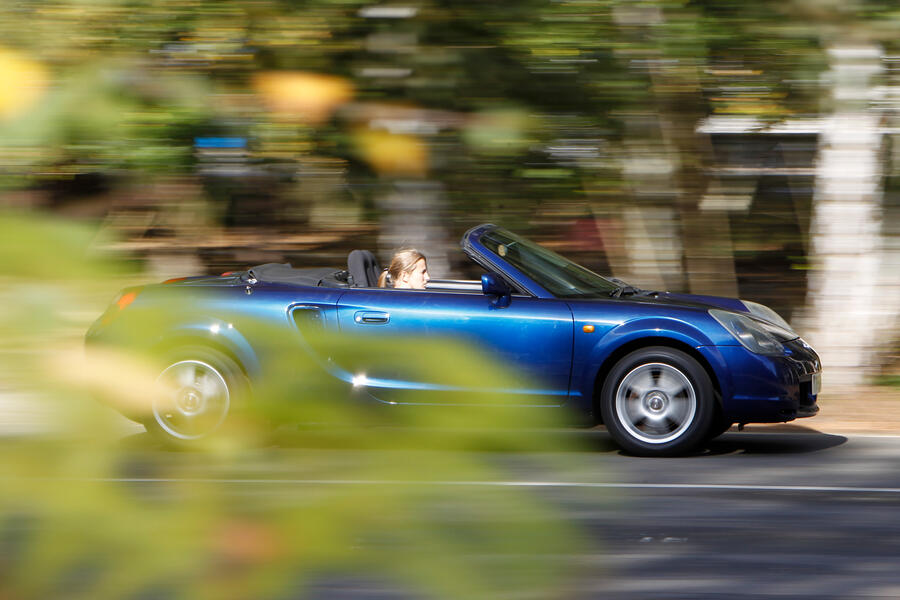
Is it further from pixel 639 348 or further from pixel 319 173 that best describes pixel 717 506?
pixel 319 173

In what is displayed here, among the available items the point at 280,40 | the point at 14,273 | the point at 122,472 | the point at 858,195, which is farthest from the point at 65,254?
the point at 858,195

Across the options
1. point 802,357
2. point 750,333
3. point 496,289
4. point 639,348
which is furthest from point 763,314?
point 496,289

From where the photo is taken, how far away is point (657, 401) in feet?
23.7

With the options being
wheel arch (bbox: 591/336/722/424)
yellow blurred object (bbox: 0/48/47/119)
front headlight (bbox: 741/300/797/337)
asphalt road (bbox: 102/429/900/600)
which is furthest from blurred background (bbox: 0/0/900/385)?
front headlight (bbox: 741/300/797/337)

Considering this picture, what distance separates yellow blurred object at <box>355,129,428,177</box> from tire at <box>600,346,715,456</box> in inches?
238

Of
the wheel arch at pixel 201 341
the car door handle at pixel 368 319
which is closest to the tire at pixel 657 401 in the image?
the car door handle at pixel 368 319

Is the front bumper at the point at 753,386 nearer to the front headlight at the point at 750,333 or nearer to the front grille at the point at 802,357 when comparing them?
the front headlight at the point at 750,333

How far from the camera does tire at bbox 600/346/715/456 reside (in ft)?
23.4

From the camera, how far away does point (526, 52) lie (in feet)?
3.69

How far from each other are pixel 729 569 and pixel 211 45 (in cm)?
416

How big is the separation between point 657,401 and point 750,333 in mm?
671

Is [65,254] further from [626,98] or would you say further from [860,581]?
[860,581]

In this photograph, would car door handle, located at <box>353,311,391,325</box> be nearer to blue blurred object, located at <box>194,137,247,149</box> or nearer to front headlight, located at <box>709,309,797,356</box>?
blue blurred object, located at <box>194,137,247,149</box>

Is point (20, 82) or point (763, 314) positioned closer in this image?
point (20, 82)
